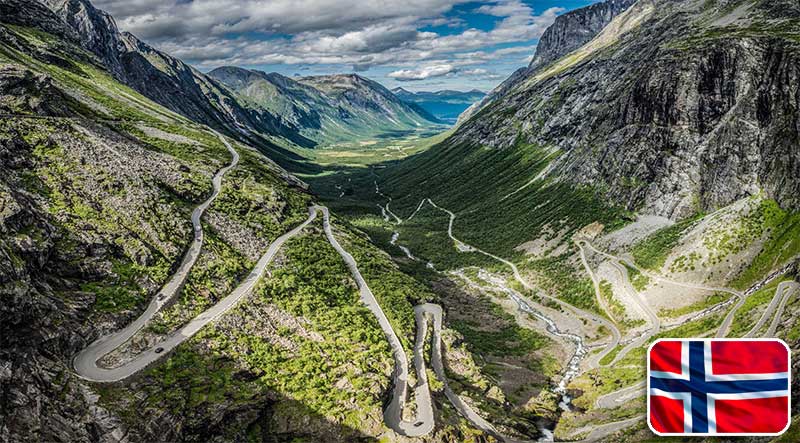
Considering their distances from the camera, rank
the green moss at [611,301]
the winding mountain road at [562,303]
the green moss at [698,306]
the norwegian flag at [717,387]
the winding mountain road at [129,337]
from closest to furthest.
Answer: the norwegian flag at [717,387]
the winding mountain road at [129,337]
the green moss at [698,306]
the winding mountain road at [562,303]
the green moss at [611,301]

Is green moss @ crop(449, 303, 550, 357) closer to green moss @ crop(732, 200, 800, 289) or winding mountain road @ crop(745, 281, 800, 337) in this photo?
winding mountain road @ crop(745, 281, 800, 337)

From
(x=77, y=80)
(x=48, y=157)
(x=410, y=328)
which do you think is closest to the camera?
(x=410, y=328)

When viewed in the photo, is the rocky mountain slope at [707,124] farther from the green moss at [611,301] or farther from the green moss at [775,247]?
the green moss at [611,301]

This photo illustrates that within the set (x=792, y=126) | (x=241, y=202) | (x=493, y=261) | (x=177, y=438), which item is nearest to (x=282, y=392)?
(x=177, y=438)

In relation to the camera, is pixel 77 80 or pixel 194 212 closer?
pixel 194 212

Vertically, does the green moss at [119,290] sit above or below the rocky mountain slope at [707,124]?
below

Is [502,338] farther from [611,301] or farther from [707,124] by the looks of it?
[707,124]

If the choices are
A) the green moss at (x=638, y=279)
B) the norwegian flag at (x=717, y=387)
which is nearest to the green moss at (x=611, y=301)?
the green moss at (x=638, y=279)

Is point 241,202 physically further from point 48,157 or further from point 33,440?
point 33,440
